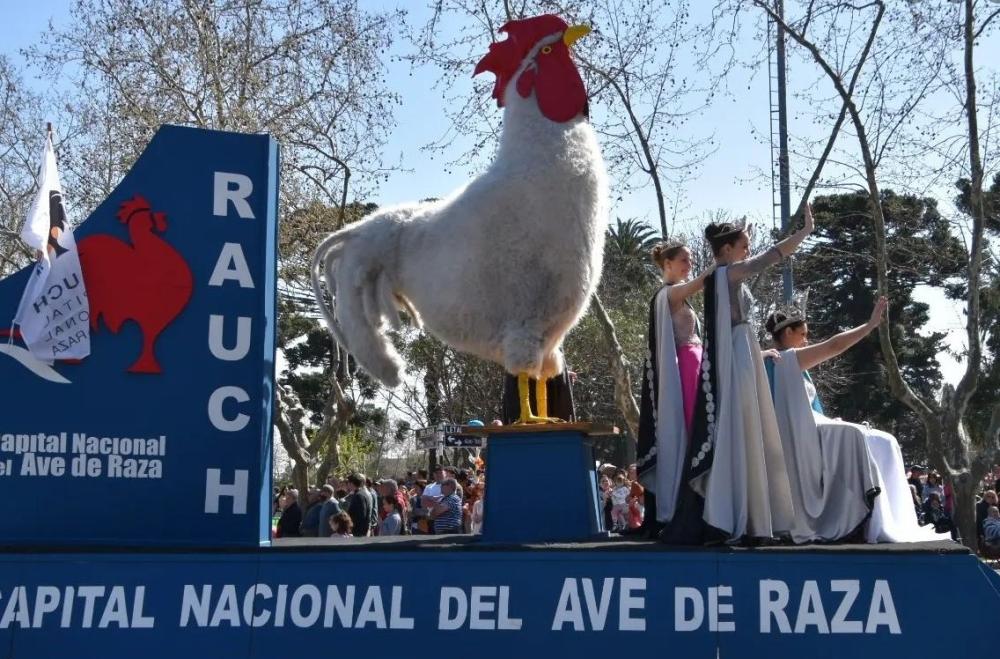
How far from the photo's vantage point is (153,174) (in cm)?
542

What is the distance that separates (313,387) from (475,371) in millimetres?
8606

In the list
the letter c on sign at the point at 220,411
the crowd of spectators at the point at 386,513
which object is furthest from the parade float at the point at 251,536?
the crowd of spectators at the point at 386,513

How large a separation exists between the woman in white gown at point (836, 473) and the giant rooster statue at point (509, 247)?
1.18 m

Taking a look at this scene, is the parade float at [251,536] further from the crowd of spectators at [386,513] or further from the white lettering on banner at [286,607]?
the crowd of spectators at [386,513]

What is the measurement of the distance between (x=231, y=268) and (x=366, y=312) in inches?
30.3

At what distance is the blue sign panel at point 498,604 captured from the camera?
164 inches

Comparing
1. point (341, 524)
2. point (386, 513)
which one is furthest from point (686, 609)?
point (386, 513)

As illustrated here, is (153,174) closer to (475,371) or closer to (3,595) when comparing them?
(3,595)

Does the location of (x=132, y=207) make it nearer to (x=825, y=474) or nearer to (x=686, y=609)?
(x=686, y=609)

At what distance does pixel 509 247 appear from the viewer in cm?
537

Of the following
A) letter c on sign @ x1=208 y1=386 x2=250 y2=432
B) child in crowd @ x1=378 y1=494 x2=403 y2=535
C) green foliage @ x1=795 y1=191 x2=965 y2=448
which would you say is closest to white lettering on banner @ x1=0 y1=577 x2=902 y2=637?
letter c on sign @ x1=208 y1=386 x2=250 y2=432

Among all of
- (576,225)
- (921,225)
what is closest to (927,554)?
(576,225)

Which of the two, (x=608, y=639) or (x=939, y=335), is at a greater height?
(x=939, y=335)

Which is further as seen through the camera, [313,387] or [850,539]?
[313,387]
